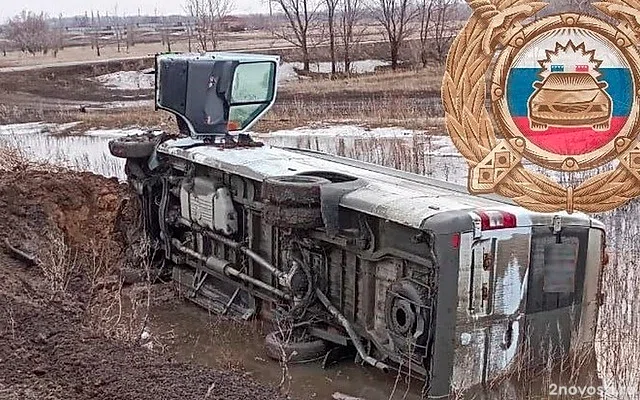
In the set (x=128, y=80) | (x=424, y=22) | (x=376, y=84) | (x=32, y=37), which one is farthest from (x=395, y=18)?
(x=32, y=37)

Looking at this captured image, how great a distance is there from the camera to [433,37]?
34375mm

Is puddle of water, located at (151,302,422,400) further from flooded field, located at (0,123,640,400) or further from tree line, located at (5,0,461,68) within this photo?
tree line, located at (5,0,461,68)

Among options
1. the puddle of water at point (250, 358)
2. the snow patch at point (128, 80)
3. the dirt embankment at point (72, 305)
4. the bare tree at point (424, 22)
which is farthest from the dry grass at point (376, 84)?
the puddle of water at point (250, 358)

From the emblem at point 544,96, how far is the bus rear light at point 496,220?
0.24m

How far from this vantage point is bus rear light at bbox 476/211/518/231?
580 centimetres

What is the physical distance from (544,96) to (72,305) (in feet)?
11.8

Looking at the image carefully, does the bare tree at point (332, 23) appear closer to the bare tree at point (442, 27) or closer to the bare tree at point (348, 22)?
the bare tree at point (348, 22)

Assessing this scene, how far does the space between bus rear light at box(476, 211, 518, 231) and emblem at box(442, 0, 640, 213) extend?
239mm

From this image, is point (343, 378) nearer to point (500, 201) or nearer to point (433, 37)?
point (500, 201)

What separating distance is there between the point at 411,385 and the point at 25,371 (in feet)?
8.92

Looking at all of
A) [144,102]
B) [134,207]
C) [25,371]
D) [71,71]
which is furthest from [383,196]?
[71,71]

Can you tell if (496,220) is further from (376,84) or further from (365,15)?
(365,15)

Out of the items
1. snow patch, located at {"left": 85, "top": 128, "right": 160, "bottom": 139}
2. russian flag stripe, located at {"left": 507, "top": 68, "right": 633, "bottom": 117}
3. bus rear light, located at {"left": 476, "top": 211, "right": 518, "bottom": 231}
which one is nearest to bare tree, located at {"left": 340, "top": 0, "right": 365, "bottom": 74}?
snow patch, located at {"left": 85, "top": 128, "right": 160, "bottom": 139}

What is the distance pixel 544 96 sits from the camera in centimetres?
547
